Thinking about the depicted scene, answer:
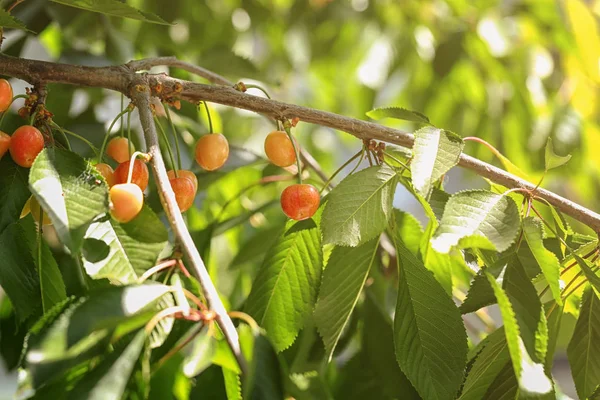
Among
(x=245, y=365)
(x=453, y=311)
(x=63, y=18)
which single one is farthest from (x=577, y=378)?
(x=63, y=18)

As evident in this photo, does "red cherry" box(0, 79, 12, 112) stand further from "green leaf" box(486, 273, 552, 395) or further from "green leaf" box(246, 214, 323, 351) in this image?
"green leaf" box(486, 273, 552, 395)

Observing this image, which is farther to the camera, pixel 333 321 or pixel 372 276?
pixel 372 276

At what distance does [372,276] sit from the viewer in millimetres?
690

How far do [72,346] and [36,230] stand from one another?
188 millimetres

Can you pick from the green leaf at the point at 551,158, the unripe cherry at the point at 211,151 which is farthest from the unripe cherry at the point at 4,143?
the green leaf at the point at 551,158

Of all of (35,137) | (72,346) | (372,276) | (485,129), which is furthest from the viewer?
(485,129)

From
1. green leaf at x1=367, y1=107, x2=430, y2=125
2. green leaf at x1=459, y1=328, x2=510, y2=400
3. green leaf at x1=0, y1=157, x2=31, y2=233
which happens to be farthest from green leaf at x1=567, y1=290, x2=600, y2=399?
green leaf at x1=0, y1=157, x2=31, y2=233

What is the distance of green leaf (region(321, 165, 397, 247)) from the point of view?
1.40ft

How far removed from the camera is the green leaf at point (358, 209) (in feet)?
1.40

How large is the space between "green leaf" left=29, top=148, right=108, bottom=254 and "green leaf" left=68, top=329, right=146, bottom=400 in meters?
0.05

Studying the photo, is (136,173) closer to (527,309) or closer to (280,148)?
(280,148)

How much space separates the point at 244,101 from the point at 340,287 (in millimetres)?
148

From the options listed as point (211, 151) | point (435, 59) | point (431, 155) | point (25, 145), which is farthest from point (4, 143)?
point (435, 59)

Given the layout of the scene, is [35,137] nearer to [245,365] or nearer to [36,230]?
[36,230]
